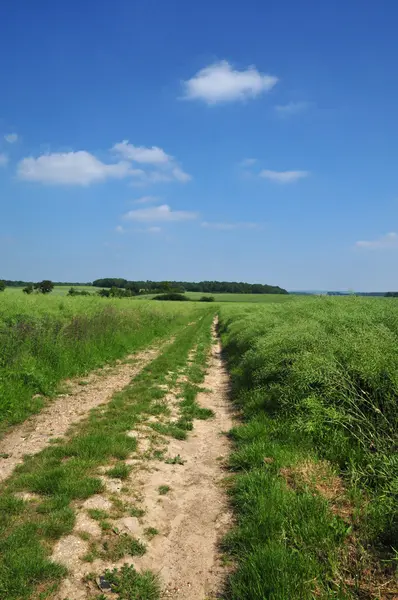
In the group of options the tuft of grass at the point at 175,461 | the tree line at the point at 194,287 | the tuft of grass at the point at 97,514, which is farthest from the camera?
the tree line at the point at 194,287

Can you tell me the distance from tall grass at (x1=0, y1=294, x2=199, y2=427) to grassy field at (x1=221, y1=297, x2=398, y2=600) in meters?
5.66

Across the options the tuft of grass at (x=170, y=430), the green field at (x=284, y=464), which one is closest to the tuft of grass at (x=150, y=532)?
the green field at (x=284, y=464)

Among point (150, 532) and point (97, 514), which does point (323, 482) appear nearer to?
point (150, 532)

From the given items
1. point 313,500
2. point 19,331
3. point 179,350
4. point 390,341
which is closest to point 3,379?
point 19,331

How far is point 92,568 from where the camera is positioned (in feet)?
12.5

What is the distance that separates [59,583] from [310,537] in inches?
97.2

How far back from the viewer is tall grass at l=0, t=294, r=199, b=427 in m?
9.69

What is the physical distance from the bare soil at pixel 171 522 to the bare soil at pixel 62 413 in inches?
72.7

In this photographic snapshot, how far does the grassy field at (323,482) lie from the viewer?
3391 millimetres

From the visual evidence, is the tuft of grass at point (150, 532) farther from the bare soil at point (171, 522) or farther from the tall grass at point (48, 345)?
the tall grass at point (48, 345)

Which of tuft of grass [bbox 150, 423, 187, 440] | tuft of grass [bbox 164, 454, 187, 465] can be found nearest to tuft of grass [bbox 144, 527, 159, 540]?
tuft of grass [bbox 164, 454, 187, 465]

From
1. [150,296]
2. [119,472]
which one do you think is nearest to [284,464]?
[119,472]

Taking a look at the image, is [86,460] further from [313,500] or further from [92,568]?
[313,500]

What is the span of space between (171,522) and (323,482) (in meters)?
2.04
